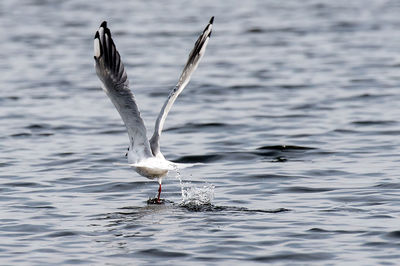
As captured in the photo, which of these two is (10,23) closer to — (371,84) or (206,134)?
(371,84)

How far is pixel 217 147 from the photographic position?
13.8 metres

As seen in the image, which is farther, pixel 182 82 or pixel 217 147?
pixel 217 147

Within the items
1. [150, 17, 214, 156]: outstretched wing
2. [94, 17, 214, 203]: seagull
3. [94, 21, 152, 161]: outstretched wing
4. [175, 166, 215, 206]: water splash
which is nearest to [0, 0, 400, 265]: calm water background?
[175, 166, 215, 206]: water splash

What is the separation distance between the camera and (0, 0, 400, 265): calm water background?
8516mm

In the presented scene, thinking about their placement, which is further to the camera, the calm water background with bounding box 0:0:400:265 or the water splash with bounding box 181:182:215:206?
the water splash with bounding box 181:182:215:206

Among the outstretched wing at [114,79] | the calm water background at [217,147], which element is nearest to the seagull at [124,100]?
the outstretched wing at [114,79]

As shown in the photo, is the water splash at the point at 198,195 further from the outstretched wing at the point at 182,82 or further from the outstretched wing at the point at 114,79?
the outstretched wing at the point at 114,79

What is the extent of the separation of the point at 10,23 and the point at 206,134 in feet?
57.7

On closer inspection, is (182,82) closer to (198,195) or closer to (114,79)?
(114,79)

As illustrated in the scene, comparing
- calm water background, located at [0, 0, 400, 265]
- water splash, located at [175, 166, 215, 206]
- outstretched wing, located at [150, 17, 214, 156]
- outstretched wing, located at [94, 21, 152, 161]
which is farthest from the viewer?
water splash, located at [175, 166, 215, 206]

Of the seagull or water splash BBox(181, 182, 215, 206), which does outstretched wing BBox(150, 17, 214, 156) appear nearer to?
the seagull

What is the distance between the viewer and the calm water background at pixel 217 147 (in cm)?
852

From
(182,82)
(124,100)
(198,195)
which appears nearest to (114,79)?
(124,100)

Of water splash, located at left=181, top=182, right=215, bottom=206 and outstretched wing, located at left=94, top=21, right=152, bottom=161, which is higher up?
outstretched wing, located at left=94, top=21, right=152, bottom=161
